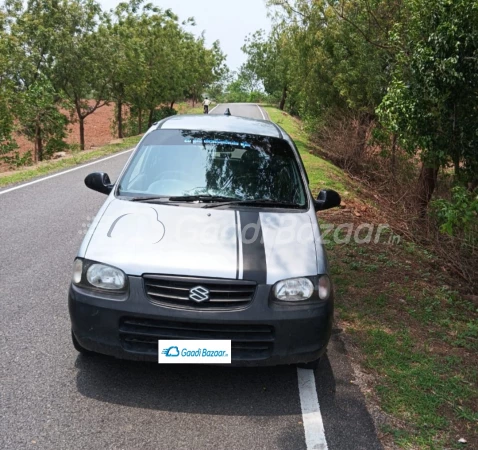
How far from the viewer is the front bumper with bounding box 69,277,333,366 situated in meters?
3.33

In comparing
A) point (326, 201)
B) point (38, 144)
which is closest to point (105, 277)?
point (326, 201)

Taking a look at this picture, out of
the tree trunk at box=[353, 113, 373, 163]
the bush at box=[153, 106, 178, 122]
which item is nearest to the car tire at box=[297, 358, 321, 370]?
the tree trunk at box=[353, 113, 373, 163]

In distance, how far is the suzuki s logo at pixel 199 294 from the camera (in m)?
3.33

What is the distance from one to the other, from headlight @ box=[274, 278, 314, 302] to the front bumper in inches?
2.4

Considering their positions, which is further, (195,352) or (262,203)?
(262,203)

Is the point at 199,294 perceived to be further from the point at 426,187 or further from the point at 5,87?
the point at 5,87

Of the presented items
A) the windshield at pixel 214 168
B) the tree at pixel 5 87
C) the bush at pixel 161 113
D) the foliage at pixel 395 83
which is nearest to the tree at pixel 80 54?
the tree at pixel 5 87

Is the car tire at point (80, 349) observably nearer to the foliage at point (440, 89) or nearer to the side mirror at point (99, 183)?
the side mirror at point (99, 183)

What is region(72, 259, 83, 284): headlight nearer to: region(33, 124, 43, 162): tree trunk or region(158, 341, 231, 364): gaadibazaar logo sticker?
region(158, 341, 231, 364): gaadibazaar logo sticker

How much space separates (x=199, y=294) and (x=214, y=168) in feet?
5.68

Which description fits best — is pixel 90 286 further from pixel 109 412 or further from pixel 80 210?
pixel 80 210

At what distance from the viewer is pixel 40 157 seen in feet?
73.5

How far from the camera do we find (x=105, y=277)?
3457mm

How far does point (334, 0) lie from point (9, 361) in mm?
15162
